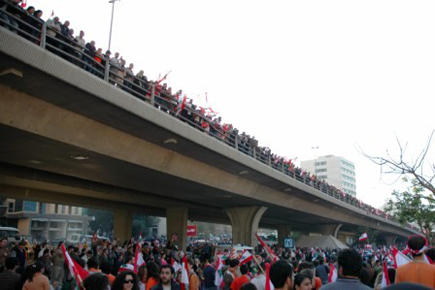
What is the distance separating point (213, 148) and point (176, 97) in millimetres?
2742

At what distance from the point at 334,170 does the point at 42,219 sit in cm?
11385

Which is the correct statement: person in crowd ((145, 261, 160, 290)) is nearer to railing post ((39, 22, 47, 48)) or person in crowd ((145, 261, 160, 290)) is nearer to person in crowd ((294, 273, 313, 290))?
person in crowd ((294, 273, 313, 290))

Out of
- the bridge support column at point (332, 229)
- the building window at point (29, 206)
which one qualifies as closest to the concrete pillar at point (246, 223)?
the bridge support column at point (332, 229)

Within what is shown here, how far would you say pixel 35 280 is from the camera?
21.5 ft

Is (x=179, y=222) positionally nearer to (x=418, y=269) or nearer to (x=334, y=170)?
(x=418, y=269)

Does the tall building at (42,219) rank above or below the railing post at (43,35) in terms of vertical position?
below

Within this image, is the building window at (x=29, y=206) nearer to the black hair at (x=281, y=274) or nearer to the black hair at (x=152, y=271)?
the black hair at (x=152, y=271)

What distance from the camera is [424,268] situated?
16.5 ft

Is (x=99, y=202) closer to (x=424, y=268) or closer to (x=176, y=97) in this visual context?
(x=176, y=97)

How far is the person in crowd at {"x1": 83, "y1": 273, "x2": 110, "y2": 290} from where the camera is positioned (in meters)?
4.83

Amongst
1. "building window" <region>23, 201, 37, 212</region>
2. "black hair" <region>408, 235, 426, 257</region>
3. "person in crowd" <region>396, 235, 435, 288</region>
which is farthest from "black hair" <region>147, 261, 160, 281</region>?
"building window" <region>23, 201, 37, 212</region>

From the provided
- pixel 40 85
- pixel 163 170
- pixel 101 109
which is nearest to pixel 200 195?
pixel 163 170

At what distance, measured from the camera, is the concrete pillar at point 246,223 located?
29.9 m

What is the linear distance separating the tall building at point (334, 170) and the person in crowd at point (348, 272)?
5746 inches
